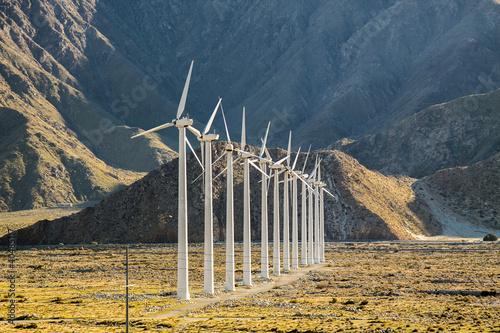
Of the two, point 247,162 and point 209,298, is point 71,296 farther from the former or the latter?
point 247,162

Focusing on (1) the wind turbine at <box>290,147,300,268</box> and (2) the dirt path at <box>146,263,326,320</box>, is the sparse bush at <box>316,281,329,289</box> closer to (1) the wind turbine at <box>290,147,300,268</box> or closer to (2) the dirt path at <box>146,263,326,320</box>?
(2) the dirt path at <box>146,263,326,320</box>

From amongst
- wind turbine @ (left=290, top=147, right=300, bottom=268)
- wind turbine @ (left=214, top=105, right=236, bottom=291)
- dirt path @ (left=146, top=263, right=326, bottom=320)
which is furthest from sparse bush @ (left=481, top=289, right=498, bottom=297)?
wind turbine @ (left=290, top=147, right=300, bottom=268)

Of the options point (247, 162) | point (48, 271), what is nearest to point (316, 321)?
point (247, 162)

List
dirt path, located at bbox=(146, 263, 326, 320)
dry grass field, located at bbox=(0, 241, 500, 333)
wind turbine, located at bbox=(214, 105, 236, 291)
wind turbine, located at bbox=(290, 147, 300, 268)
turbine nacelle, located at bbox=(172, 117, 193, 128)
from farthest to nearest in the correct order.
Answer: wind turbine, located at bbox=(290, 147, 300, 268) → wind turbine, located at bbox=(214, 105, 236, 291) → turbine nacelle, located at bbox=(172, 117, 193, 128) → dirt path, located at bbox=(146, 263, 326, 320) → dry grass field, located at bbox=(0, 241, 500, 333)

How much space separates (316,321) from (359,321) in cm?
296

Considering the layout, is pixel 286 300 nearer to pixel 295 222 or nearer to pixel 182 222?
pixel 182 222

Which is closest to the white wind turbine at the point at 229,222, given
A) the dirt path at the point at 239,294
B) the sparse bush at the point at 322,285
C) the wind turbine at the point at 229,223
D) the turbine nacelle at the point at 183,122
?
the wind turbine at the point at 229,223

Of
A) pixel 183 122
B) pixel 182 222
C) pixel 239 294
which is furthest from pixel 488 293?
pixel 183 122

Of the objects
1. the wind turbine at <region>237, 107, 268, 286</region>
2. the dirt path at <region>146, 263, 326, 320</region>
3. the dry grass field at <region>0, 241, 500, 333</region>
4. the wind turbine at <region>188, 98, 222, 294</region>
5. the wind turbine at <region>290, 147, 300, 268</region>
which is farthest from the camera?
the wind turbine at <region>290, 147, 300, 268</region>

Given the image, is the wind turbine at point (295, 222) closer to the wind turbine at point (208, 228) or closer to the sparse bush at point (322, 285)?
the sparse bush at point (322, 285)

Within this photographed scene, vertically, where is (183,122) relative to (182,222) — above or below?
above

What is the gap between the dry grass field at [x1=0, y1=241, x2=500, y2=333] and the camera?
149 feet

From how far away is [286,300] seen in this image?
6016 centimetres

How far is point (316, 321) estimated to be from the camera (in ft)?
154
